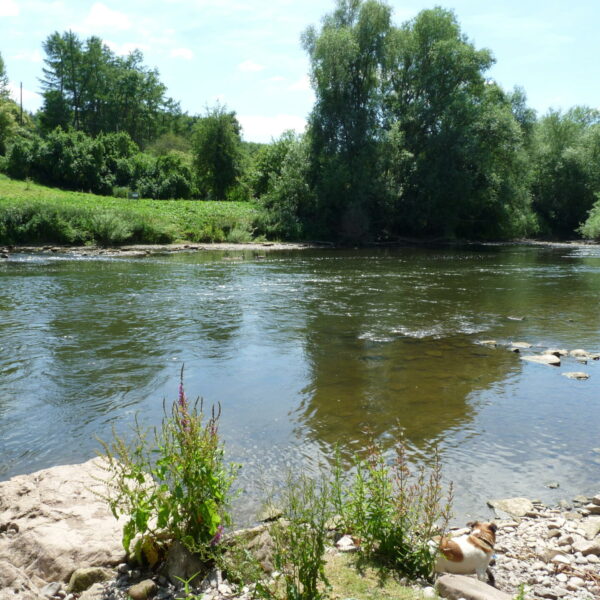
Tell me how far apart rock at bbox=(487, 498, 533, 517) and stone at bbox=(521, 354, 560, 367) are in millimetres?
6123

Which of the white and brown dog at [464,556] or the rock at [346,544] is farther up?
→ the white and brown dog at [464,556]

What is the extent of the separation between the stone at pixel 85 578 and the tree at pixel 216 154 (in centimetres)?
7007

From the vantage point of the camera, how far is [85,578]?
3.95 m

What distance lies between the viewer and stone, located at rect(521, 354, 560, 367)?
11.4m

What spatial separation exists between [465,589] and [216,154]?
71.2 m

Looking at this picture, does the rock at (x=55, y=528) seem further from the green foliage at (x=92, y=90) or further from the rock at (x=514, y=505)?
the green foliage at (x=92, y=90)

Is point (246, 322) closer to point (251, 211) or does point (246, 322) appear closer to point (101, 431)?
point (101, 431)

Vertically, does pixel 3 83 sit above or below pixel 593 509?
above

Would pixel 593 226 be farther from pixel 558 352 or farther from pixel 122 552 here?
pixel 122 552

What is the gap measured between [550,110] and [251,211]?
3774 centimetres

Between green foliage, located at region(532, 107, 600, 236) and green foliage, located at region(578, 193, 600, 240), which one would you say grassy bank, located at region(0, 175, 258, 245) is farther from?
green foliage, located at region(532, 107, 600, 236)

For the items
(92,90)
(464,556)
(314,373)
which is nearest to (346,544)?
(464,556)

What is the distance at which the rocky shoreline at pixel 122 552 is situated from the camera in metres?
3.86

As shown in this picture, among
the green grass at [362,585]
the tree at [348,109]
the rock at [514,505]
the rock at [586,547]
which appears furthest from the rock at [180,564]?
the tree at [348,109]
